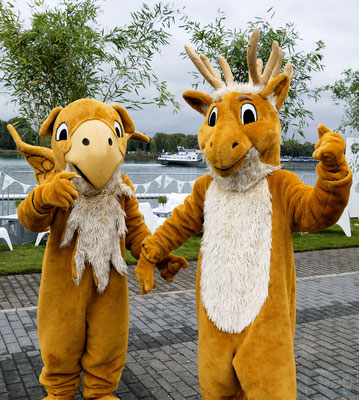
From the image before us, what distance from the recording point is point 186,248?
384 inches

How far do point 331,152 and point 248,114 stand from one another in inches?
25.5

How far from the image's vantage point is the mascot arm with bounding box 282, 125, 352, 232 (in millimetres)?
2346

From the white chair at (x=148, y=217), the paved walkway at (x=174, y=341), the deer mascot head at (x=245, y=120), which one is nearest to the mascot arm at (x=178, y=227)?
the deer mascot head at (x=245, y=120)

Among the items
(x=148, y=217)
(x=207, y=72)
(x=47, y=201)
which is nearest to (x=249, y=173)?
(x=207, y=72)

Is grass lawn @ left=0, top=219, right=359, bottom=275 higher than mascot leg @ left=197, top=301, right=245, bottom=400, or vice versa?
mascot leg @ left=197, top=301, right=245, bottom=400

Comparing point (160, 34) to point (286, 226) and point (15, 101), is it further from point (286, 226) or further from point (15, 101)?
point (286, 226)

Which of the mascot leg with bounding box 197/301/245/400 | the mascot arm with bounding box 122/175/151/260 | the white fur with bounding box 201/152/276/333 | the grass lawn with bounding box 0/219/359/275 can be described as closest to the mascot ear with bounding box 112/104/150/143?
the mascot arm with bounding box 122/175/151/260

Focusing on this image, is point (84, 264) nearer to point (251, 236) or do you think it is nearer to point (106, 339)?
point (106, 339)

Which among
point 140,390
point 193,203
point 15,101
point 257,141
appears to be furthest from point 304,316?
point 15,101

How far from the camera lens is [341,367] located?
4.33 meters

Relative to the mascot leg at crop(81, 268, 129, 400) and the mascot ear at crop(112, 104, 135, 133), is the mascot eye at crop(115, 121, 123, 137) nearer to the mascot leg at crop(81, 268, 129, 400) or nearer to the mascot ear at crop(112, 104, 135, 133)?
the mascot ear at crop(112, 104, 135, 133)

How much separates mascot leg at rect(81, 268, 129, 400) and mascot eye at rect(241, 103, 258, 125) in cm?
142

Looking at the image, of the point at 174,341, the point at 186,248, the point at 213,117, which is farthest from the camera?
the point at 186,248

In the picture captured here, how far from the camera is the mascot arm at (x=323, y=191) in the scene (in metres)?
2.35
